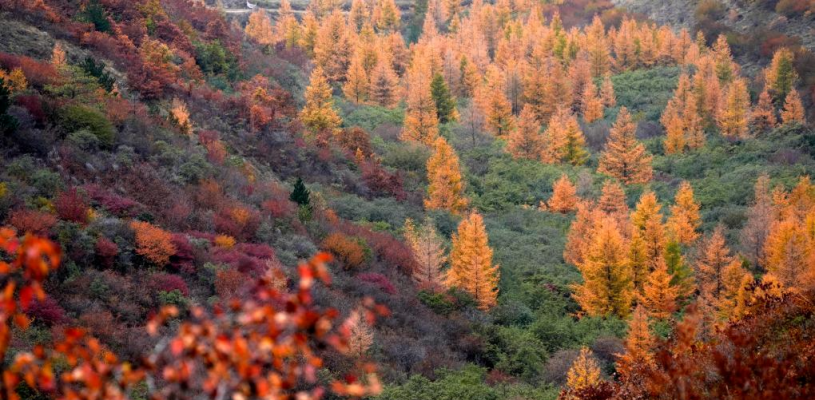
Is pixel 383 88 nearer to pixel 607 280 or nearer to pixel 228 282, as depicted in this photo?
pixel 607 280

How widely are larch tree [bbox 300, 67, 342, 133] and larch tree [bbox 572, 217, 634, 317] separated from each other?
72.0 feet

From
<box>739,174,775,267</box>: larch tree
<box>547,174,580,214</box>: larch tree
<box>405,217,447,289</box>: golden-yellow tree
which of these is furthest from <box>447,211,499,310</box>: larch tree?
<box>547,174,580,214</box>: larch tree

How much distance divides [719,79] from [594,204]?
40.3 meters

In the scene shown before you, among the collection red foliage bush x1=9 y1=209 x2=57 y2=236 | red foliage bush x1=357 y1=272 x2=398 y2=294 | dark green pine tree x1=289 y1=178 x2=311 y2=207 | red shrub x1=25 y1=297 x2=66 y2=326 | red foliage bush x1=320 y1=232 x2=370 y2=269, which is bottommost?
red foliage bush x1=357 y1=272 x2=398 y2=294

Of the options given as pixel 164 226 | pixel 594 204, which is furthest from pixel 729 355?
pixel 594 204

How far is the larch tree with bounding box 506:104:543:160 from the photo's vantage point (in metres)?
58.6

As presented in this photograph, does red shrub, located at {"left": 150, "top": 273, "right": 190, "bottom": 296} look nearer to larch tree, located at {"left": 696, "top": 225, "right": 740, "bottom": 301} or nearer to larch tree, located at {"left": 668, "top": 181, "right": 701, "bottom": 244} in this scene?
larch tree, located at {"left": 696, "top": 225, "right": 740, "bottom": 301}

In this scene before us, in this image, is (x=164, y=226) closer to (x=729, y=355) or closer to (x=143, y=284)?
(x=143, y=284)

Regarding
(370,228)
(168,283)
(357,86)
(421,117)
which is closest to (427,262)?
(370,228)

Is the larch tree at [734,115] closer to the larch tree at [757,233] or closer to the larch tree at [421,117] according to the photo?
the larch tree at [757,233]

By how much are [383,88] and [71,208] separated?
51423 mm

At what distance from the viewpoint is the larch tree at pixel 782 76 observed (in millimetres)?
72856

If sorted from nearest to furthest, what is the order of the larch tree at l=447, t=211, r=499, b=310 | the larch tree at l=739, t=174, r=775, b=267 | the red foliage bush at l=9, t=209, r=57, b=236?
the red foliage bush at l=9, t=209, r=57, b=236 < the larch tree at l=447, t=211, r=499, b=310 < the larch tree at l=739, t=174, r=775, b=267

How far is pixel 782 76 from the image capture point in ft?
241
